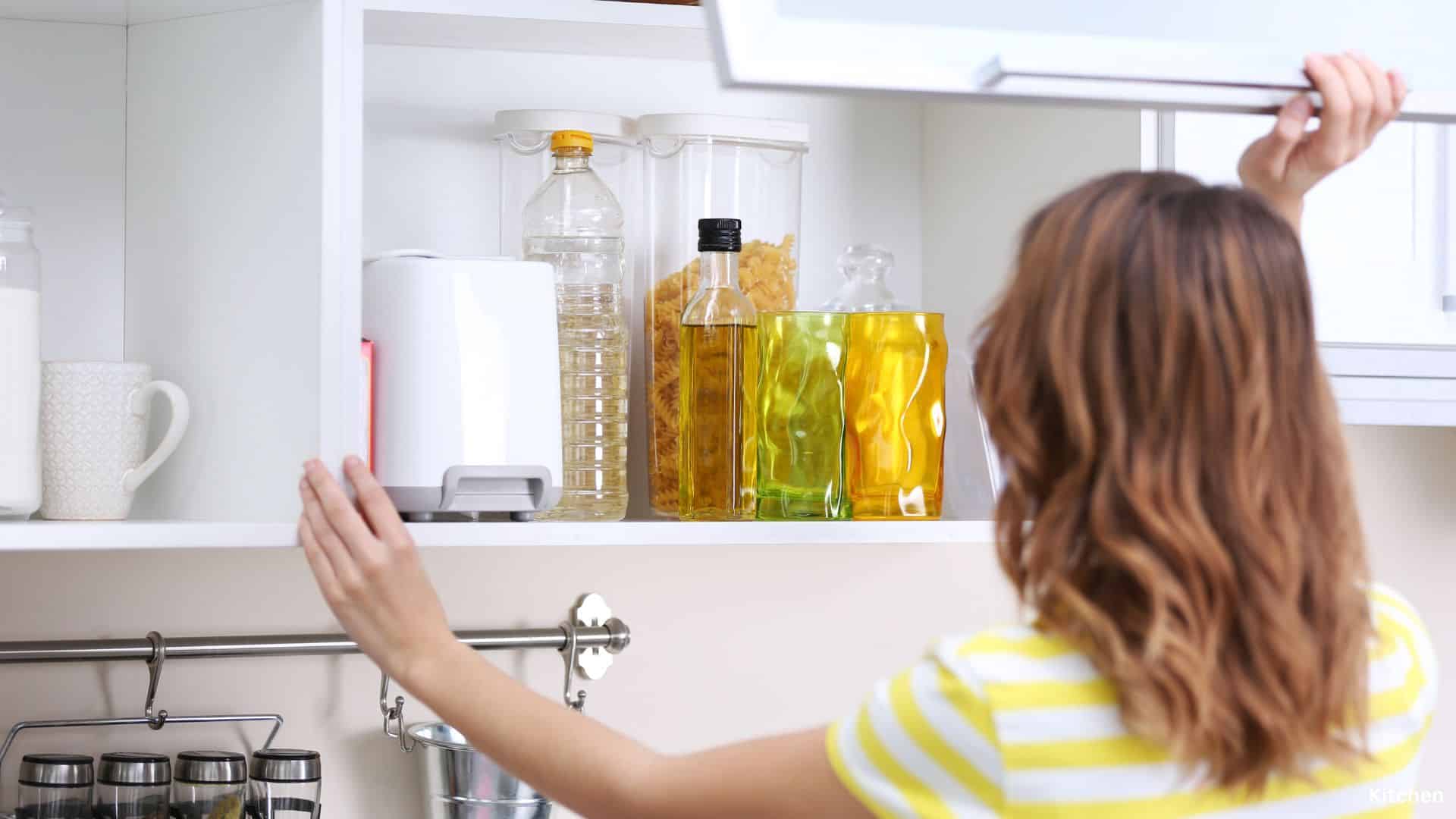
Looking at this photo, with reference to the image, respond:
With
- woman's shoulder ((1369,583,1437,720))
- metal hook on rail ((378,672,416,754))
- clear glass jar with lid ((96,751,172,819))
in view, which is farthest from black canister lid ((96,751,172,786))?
woman's shoulder ((1369,583,1437,720))

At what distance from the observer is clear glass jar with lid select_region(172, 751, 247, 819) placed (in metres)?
1.16

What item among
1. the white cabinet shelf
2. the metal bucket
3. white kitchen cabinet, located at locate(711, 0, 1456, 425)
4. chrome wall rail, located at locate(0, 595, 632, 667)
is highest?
white kitchen cabinet, located at locate(711, 0, 1456, 425)

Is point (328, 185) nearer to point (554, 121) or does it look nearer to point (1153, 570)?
point (554, 121)

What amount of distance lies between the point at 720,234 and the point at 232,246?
0.36 meters

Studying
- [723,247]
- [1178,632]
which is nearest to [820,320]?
[723,247]

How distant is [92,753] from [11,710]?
0.25ft

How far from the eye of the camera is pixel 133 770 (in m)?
1.14

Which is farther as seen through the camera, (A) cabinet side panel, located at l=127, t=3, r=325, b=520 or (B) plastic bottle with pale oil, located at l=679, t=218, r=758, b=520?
(B) plastic bottle with pale oil, located at l=679, t=218, r=758, b=520

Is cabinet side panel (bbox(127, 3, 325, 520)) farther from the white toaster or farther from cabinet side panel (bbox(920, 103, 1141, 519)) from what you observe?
cabinet side panel (bbox(920, 103, 1141, 519))

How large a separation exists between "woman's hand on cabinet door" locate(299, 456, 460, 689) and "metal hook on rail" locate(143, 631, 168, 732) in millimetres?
363

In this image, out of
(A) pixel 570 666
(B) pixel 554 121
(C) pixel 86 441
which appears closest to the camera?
(C) pixel 86 441

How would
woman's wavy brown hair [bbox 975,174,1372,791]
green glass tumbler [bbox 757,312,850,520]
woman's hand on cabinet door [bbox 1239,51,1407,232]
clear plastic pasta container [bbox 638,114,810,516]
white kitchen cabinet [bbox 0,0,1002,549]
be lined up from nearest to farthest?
woman's wavy brown hair [bbox 975,174,1372,791]
woman's hand on cabinet door [bbox 1239,51,1407,232]
white kitchen cabinet [bbox 0,0,1002,549]
green glass tumbler [bbox 757,312,850,520]
clear plastic pasta container [bbox 638,114,810,516]

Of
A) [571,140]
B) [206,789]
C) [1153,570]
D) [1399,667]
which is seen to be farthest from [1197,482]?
[206,789]

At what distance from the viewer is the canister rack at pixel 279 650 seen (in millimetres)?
1188
